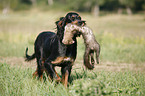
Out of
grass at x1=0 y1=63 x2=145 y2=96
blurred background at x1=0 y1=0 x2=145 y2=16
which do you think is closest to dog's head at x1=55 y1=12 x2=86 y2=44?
grass at x1=0 y1=63 x2=145 y2=96

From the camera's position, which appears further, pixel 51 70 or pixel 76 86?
pixel 51 70

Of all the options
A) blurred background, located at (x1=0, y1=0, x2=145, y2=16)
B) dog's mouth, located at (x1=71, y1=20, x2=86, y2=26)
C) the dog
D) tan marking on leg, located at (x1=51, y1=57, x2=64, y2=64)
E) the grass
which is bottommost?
the grass

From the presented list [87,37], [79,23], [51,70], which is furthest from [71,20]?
[51,70]

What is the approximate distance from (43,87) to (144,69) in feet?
13.8

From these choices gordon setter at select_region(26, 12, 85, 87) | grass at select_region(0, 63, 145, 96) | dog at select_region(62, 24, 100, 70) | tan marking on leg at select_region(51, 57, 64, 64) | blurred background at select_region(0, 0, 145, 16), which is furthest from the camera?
blurred background at select_region(0, 0, 145, 16)

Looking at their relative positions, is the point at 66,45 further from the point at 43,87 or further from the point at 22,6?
the point at 22,6

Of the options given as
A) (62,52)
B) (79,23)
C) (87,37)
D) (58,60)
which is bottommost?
(58,60)

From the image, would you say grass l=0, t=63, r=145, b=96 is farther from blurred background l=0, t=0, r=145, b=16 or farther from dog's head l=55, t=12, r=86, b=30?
blurred background l=0, t=0, r=145, b=16

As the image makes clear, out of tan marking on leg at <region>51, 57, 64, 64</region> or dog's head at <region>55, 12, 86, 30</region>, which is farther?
tan marking on leg at <region>51, 57, 64, 64</region>

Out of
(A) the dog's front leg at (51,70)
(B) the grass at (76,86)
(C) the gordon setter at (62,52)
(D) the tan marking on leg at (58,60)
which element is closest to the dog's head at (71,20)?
(C) the gordon setter at (62,52)

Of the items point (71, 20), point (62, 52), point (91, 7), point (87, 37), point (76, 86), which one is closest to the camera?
point (76, 86)

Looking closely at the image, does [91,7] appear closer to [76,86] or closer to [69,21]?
[69,21]

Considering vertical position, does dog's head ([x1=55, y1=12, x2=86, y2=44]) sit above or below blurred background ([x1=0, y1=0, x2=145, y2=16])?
below

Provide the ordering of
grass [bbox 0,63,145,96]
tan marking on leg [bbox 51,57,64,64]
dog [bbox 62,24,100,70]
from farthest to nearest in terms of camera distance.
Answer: tan marking on leg [bbox 51,57,64,64], dog [bbox 62,24,100,70], grass [bbox 0,63,145,96]
